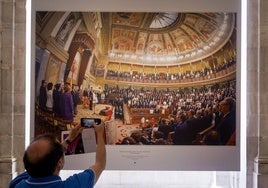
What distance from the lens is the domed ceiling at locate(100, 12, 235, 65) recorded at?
25.7ft

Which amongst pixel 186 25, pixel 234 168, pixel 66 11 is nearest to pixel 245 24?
pixel 186 25

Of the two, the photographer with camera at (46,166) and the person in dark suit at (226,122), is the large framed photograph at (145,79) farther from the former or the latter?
the photographer with camera at (46,166)

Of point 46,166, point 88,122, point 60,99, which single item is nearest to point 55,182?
point 46,166

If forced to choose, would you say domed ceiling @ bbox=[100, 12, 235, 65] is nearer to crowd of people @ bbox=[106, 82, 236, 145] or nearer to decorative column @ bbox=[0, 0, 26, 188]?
crowd of people @ bbox=[106, 82, 236, 145]

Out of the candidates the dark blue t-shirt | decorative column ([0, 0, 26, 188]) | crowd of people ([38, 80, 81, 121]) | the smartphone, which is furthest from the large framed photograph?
the dark blue t-shirt

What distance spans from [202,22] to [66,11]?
2300mm

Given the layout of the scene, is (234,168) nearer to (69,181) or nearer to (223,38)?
(223,38)

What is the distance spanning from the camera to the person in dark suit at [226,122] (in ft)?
25.8

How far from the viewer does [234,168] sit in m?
7.88

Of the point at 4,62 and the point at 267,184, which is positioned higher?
the point at 4,62

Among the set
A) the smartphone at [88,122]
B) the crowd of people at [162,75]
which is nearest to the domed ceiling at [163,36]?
the crowd of people at [162,75]

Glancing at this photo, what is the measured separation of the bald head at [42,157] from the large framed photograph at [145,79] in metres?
4.56

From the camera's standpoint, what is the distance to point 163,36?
25.9ft

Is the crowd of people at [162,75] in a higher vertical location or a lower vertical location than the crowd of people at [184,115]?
higher
